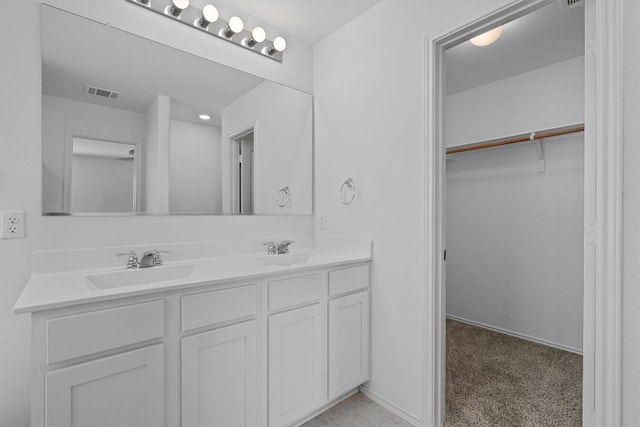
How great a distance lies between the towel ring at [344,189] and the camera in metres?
2.13

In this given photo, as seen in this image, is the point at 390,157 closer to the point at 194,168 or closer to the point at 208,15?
the point at 194,168

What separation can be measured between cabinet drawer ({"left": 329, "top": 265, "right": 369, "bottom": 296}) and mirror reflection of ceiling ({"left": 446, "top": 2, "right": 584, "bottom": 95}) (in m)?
Result: 1.78

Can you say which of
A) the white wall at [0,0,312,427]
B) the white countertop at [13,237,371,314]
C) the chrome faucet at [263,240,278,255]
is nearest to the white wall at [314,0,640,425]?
the white countertop at [13,237,371,314]

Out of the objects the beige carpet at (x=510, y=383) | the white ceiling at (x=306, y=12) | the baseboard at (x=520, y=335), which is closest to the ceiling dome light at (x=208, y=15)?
the white ceiling at (x=306, y=12)

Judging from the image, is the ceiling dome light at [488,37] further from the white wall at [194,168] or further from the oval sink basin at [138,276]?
the oval sink basin at [138,276]

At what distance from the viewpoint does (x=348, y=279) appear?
1907 mm

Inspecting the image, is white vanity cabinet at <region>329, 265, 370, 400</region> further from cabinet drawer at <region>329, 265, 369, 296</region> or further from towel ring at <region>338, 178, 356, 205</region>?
towel ring at <region>338, 178, 356, 205</region>

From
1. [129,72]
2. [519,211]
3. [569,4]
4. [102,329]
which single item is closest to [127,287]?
[102,329]

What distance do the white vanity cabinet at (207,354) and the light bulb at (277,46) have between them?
62.2 inches

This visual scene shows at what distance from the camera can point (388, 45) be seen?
6.30 ft

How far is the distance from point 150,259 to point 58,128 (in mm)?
756

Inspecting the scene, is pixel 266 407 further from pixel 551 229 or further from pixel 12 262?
pixel 551 229

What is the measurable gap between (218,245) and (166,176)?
517 mm

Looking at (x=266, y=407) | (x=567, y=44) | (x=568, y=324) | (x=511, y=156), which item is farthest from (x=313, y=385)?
(x=567, y=44)
